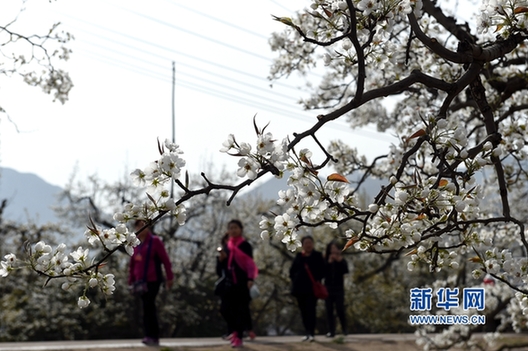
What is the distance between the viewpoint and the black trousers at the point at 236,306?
8.84 metres

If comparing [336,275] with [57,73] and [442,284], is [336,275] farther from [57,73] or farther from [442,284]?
[57,73]

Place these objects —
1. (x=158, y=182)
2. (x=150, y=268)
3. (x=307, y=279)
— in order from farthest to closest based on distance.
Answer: (x=307, y=279)
(x=150, y=268)
(x=158, y=182)

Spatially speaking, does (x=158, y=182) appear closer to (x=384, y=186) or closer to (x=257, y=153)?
(x=257, y=153)

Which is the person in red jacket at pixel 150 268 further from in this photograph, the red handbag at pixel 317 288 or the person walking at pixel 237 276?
the red handbag at pixel 317 288

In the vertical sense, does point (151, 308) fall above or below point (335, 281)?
below

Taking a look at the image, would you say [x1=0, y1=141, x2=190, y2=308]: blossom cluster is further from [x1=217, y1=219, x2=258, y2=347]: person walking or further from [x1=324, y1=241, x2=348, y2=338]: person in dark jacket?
[x1=324, y1=241, x2=348, y2=338]: person in dark jacket

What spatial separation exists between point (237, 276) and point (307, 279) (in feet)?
4.25

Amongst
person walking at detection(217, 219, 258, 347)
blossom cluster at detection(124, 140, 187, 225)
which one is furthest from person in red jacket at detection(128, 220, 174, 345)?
blossom cluster at detection(124, 140, 187, 225)

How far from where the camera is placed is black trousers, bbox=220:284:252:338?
8836 mm

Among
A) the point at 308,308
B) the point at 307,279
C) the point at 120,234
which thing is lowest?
the point at 120,234

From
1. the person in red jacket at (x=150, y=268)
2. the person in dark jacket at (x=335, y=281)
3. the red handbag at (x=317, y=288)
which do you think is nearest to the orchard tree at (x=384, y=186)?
the person in red jacket at (x=150, y=268)

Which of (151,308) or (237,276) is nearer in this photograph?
(151,308)

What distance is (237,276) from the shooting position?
29.2ft

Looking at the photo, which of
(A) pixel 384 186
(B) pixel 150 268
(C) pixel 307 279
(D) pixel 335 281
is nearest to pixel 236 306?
(B) pixel 150 268
